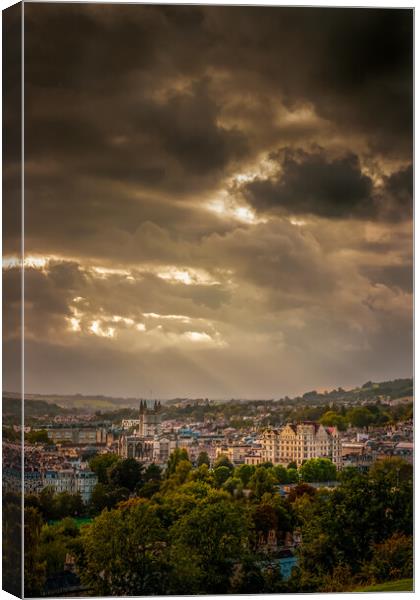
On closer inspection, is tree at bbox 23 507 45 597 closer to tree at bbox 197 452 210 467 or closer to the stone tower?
the stone tower

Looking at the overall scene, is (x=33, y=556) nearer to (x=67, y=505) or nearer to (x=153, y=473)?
(x=67, y=505)

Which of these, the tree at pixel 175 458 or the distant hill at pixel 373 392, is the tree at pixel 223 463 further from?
the distant hill at pixel 373 392

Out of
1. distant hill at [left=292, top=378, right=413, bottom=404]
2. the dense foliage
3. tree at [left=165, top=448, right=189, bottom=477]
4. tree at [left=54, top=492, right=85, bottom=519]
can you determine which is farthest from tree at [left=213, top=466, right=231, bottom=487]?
tree at [left=54, top=492, right=85, bottom=519]

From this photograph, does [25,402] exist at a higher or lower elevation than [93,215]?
lower

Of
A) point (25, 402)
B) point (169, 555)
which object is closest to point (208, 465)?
point (169, 555)

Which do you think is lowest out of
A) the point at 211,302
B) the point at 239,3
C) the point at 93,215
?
the point at 211,302

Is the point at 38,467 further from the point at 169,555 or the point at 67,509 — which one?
the point at 169,555

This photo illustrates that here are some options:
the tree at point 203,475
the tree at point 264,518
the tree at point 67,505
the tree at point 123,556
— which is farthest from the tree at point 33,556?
the tree at point 264,518
